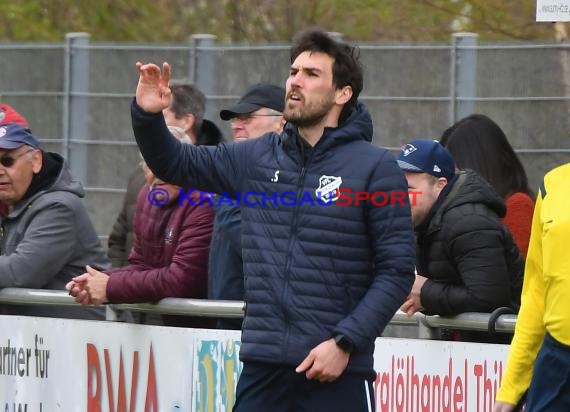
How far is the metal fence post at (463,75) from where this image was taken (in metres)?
10.3

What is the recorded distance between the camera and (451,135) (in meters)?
8.16

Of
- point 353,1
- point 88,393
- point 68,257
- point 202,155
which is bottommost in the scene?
point 88,393

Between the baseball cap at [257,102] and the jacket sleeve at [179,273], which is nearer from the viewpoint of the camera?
the jacket sleeve at [179,273]

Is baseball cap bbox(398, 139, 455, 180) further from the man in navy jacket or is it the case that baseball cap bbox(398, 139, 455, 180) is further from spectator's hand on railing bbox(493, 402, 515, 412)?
spectator's hand on railing bbox(493, 402, 515, 412)

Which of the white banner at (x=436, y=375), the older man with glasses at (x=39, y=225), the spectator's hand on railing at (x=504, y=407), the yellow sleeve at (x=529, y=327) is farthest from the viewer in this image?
the older man with glasses at (x=39, y=225)

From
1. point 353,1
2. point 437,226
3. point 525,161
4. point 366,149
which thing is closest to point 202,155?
point 366,149

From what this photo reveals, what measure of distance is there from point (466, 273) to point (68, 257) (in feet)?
8.09

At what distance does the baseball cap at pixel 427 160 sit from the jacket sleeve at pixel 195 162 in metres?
1.28

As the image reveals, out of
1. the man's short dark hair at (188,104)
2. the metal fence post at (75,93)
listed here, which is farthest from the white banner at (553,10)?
the metal fence post at (75,93)

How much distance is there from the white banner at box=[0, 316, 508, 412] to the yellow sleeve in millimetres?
1122

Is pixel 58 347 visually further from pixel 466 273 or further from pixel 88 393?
pixel 466 273

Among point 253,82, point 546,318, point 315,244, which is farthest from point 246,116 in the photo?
point 253,82

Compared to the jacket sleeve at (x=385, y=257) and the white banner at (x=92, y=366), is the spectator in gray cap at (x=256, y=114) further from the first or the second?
the jacket sleeve at (x=385, y=257)

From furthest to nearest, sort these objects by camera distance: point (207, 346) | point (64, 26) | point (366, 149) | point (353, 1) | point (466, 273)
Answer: point (64, 26), point (353, 1), point (207, 346), point (466, 273), point (366, 149)
